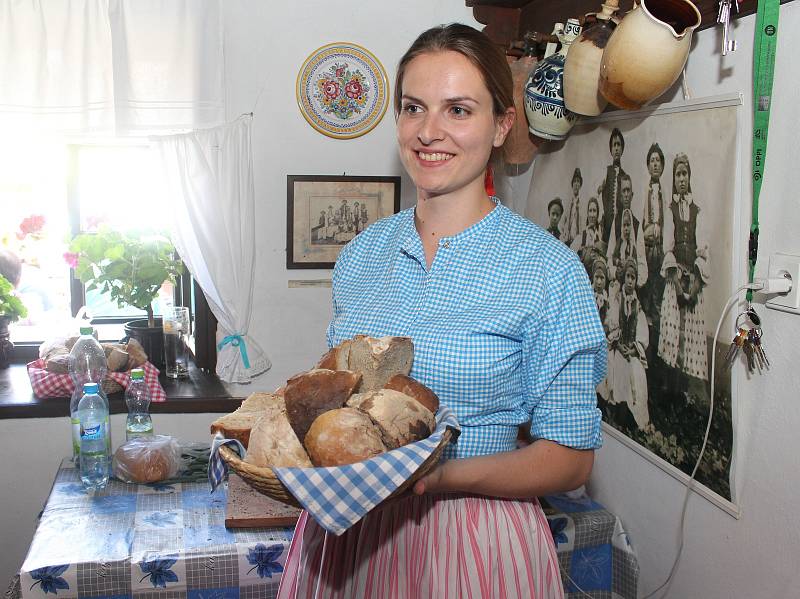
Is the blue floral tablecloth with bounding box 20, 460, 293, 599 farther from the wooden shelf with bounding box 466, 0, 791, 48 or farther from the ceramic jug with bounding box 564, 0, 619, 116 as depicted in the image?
the wooden shelf with bounding box 466, 0, 791, 48

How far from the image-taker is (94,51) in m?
2.31

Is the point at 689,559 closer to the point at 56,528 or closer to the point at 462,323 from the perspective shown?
the point at 462,323

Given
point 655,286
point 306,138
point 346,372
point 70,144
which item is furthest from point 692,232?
point 70,144

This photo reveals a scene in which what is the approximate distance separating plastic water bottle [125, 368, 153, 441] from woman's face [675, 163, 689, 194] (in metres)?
1.42

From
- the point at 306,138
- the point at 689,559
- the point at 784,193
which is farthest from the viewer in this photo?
the point at 306,138

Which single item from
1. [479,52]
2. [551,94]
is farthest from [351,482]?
[551,94]

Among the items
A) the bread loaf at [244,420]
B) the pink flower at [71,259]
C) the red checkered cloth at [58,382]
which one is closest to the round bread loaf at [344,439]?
the bread loaf at [244,420]

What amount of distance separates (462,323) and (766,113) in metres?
0.66

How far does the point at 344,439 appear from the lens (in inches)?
32.8

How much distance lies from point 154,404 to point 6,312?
65 cm

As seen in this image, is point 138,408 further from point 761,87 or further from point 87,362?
point 761,87

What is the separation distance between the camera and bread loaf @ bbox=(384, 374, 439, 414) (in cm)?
92

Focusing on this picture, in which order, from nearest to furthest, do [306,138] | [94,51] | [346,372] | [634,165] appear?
[346,372] → [634,165] → [94,51] → [306,138]

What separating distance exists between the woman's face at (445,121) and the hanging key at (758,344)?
575 mm
